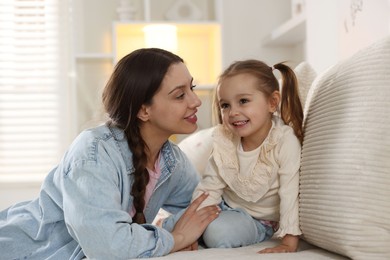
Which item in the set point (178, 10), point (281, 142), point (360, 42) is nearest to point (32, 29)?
point (178, 10)

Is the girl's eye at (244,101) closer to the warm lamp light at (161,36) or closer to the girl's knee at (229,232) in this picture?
the girl's knee at (229,232)

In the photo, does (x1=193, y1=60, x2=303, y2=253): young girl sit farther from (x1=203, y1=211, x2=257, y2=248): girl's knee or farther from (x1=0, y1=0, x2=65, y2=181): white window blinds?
(x1=0, y1=0, x2=65, y2=181): white window blinds

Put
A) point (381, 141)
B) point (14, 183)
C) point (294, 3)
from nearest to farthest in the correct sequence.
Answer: point (381, 141), point (294, 3), point (14, 183)

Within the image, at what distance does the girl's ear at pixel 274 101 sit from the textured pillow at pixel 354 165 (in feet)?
0.73

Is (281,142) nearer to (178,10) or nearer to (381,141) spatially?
(381,141)

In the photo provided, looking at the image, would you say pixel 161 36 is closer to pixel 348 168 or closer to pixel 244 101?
pixel 244 101

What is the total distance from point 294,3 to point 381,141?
7.51 ft

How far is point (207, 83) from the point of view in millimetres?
4059

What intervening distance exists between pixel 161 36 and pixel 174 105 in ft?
7.10

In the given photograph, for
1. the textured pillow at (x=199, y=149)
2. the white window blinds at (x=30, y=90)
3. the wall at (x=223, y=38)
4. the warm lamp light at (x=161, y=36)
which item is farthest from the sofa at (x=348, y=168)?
the white window blinds at (x=30, y=90)

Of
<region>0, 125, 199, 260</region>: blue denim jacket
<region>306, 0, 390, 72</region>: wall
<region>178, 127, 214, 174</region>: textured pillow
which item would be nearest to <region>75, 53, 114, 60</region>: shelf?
<region>306, 0, 390, 72</region>: wall

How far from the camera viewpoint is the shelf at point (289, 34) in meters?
3.18

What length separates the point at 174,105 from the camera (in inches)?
63.9

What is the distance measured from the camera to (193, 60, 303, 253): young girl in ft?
5.08
